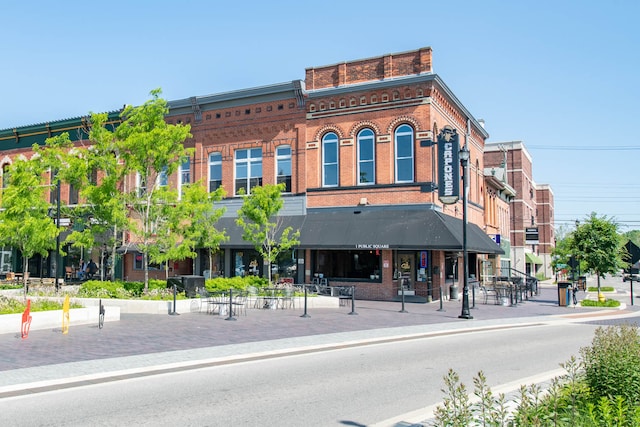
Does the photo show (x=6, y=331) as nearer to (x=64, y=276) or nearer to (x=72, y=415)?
(x=72, y=415)

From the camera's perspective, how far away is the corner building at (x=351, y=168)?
25.6m

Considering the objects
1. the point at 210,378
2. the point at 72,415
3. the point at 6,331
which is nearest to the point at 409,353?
the point at 210,378

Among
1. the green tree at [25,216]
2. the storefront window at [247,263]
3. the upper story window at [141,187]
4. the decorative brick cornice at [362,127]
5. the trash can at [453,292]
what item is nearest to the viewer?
the upper story window at [141,187]

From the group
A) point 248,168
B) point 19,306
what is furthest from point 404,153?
point 19,306

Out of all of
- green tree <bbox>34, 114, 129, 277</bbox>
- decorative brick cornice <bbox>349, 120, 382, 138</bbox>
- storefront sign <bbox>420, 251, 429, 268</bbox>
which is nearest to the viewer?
green tree <bbox>34, 114, 129, 277</bbox>

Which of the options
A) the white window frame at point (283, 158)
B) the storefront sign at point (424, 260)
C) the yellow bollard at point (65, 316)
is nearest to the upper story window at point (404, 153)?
the storefront sign at point (424, 260)

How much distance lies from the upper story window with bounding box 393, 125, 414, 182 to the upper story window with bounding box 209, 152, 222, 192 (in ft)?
33.4

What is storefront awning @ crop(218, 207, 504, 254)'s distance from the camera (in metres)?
23.7

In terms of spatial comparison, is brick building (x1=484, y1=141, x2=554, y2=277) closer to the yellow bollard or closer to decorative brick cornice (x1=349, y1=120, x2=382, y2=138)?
decorative brick cornice (x1=349, y1=120, x2=382, y2=138)

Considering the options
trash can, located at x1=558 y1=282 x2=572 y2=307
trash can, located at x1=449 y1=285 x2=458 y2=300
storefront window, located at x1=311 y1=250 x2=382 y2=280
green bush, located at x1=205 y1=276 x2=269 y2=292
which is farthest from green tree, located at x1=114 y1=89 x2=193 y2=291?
trash can, located at x1=558 y1=282 x2=572 y2=307

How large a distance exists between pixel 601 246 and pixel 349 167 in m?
14.0

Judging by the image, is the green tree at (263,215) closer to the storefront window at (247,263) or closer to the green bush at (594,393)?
the storefront window at (247,263)

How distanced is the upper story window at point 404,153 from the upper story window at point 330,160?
125 inches

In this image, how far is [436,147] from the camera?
85.8 feet
